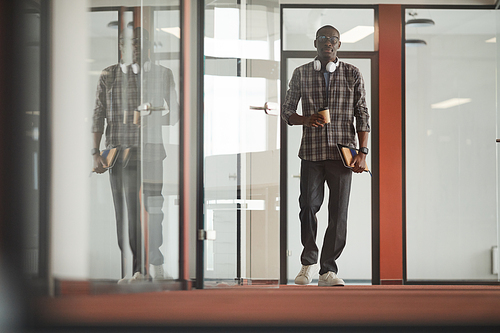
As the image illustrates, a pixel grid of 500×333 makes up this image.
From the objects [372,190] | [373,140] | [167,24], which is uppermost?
[167,24]

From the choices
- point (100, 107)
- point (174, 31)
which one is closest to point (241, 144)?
point (174, 31)

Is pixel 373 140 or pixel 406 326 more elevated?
pixel 373 140

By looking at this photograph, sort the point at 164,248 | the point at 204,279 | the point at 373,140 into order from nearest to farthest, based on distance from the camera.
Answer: the point at 164,248 < the point at 204,279 < the point at 373,140

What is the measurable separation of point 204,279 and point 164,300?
2.26 ft

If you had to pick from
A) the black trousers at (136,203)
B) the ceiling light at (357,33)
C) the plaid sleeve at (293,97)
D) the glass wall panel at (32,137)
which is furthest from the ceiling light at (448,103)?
the glass wall panel at (32,137)

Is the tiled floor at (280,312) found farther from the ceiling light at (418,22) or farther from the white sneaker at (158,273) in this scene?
the ceiling light at (418,22)

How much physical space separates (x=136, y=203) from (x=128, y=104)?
379mm

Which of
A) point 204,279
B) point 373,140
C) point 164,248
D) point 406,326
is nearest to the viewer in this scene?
point 406,326

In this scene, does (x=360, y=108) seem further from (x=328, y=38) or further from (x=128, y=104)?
(x=128, y=104)

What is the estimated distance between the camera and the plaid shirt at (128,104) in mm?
1970

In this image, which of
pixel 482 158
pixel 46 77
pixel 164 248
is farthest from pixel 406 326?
pixel 482 158

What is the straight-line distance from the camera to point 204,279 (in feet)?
8.43

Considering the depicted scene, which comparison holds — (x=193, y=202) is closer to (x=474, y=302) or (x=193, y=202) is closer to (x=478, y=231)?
(x=474, y=302)

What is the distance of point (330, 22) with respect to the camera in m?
4.70
